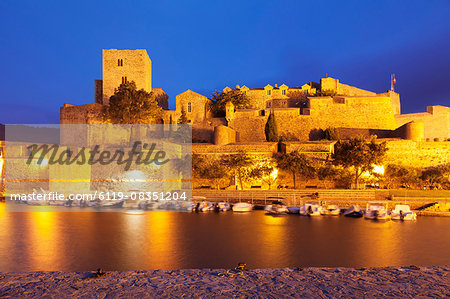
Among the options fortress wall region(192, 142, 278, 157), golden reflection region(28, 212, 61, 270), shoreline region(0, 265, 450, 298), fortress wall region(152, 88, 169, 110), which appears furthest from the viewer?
fortress wall region(152, 88, 169, 110)

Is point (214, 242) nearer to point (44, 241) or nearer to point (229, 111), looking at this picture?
point (44, 241)

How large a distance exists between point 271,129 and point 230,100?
8.36 meters

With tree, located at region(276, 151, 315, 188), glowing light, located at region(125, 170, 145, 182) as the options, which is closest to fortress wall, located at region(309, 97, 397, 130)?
tree, located at region(276, 151, 315, 188)

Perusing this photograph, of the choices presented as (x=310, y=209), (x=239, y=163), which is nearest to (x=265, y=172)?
(x=239, y=163)

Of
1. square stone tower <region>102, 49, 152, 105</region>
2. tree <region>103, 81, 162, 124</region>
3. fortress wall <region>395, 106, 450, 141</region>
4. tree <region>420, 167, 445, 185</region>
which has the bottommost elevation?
tree <region>420, 167, 445, 185</region>

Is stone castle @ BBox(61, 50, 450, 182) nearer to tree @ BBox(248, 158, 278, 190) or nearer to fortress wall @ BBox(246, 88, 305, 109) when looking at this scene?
fortress wall @ BBox(246, 88, 305, 109)

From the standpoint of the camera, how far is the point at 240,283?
760 centimetres

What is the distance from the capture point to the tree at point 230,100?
4144 centimetres

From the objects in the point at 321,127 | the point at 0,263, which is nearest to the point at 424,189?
the point at 321,127

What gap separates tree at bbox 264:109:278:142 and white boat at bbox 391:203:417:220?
1580 cm

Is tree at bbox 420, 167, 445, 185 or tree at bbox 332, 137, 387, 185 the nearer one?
tree at bbox 332, 137, 387, 185

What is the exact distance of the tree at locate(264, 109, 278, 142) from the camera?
34844mm

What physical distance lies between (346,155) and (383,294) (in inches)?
780

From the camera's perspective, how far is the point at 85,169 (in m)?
30.4
